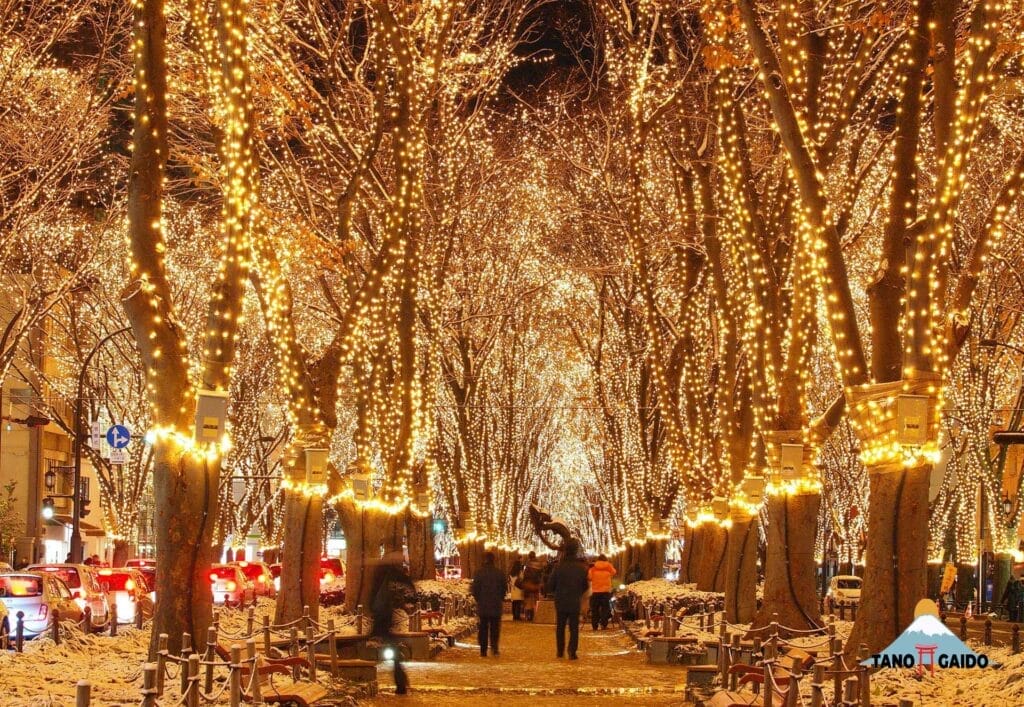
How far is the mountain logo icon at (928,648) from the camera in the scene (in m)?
11.6

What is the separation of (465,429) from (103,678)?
1058 inches

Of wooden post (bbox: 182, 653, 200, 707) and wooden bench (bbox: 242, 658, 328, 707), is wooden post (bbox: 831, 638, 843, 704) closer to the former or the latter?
wooden bench (bbox: 242, 658, 328, 707)

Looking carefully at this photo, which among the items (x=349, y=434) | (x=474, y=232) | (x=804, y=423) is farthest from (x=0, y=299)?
(x=804, y=423)

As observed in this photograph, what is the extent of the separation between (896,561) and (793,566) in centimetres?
457

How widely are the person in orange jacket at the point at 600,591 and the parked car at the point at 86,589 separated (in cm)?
1146

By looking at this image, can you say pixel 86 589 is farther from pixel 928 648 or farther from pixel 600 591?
pixel 928 648

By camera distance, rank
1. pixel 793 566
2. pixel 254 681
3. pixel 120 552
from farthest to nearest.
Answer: pixel 120 552
pixel 793 566
pixel 254 681

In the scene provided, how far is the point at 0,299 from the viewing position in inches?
2053

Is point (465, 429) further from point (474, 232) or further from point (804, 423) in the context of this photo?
point (804, 423)

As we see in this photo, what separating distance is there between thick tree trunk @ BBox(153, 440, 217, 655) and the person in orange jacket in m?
21.0

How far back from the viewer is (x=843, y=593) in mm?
43344

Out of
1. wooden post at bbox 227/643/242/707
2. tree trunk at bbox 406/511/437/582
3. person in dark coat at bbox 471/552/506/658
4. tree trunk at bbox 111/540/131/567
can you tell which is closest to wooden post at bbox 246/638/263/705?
wooden post at bbox 227/643/242/707

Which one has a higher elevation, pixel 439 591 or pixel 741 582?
pixel 741 582

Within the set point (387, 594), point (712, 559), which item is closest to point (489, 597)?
point (387, 594)
